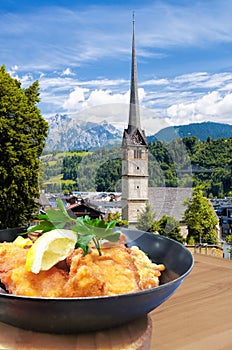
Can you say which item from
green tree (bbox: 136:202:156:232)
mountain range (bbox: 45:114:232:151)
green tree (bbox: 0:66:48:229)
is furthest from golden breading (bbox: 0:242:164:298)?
green tree (bbox: 0:66:48:229)

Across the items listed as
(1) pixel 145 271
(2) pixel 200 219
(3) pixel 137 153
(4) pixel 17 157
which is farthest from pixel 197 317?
(2) pixel 200 219

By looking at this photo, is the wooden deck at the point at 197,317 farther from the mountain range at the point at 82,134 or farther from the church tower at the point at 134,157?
the mountain range at the point at 82,134

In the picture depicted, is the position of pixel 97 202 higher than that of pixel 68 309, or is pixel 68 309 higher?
pixel 97 202

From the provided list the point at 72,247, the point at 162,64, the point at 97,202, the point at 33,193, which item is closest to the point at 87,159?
the point at 97,202

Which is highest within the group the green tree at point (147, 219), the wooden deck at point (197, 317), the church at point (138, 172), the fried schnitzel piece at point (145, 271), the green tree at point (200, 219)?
the church at point (138, 172)

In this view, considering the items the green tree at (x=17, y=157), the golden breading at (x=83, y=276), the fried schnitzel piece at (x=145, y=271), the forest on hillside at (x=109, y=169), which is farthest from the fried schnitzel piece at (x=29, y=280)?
the green tree at (x=17, y=157)

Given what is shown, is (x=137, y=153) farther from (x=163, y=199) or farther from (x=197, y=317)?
(x=197, y=317)

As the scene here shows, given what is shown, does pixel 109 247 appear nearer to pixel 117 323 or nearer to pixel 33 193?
pixel 117 323
